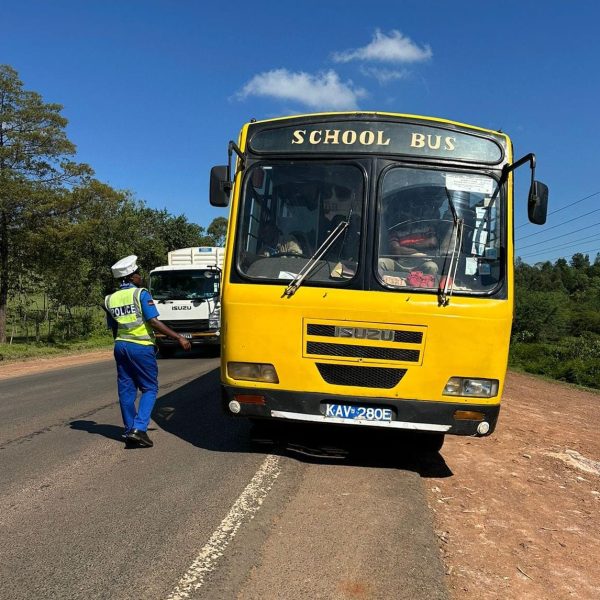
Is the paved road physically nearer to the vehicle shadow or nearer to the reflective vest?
the vehicle shadow

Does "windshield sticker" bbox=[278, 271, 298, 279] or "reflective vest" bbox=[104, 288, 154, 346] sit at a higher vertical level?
"windshield sticker" bbox=[278, 271, 298, 279]

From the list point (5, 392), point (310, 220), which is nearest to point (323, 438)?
point (310, 220)

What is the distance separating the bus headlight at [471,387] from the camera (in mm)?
4867

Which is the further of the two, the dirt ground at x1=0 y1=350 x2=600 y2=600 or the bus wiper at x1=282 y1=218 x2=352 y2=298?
the bus wiper at x1=282 y1=218 x2=352 y2=298

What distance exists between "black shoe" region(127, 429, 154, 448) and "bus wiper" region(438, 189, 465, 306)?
3.19m

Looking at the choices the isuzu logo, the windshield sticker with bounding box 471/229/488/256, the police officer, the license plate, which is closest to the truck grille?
the police officer

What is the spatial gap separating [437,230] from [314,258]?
1143 millimetres

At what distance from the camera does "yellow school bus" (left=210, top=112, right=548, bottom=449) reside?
4852mm

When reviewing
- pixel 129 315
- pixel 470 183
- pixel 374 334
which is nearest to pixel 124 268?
pixel 129 315

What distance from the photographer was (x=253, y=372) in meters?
5.07

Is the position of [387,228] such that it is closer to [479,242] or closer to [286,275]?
[479,242]

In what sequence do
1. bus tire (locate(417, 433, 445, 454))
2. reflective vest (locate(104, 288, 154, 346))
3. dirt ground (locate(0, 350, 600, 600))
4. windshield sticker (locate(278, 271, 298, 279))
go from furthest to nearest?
bus tire (locate(417, 433, 445, 454)), reflective vest (locate(104, 288, 154, 346)), windshield sticker (locate(278, 271, 298, 279)), dirt ground (locate(0, 350, 600, 600))

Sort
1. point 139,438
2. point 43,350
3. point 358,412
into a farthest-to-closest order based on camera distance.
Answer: point 43,350 < point 139,438 < point 358,412

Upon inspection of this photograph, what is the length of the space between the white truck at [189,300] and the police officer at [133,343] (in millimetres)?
10008
